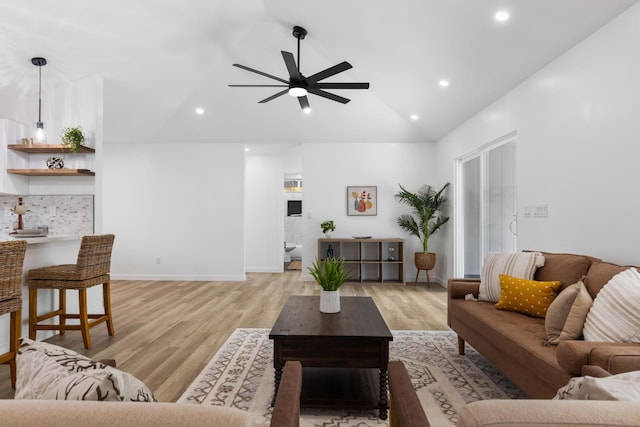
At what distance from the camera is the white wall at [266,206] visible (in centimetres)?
763

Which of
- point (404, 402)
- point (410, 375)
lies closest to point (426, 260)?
point (410, 375)

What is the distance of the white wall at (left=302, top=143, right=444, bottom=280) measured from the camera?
6633 millimetres

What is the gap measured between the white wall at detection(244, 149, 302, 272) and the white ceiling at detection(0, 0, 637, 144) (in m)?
1.36

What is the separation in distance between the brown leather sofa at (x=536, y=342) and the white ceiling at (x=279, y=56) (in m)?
1.78

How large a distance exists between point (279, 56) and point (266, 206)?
3444 millimetres

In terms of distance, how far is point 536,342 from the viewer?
1.98 meters

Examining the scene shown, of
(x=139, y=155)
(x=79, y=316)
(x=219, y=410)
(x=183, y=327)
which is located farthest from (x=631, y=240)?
(x=139, y=155)

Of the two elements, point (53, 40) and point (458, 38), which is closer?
point (458, 38)

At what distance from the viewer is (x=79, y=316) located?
3131 mm

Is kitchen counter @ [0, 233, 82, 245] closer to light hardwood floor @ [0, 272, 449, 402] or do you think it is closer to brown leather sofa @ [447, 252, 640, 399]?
light hardwood floor @ [0, 272, 449, 402]

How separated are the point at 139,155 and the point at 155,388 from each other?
539cm

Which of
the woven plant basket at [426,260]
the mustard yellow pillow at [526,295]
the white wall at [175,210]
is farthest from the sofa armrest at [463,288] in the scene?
the white wall at [175,210]

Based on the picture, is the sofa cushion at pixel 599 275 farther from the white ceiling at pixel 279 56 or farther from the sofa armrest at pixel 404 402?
the white ceiling at pixel 279 56

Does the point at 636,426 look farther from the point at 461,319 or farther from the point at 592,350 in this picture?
the point at 461,319
